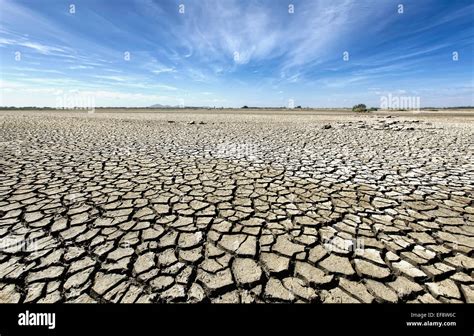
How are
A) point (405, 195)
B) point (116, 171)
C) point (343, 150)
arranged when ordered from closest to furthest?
point (405, 195)
point (116, 171)
point (343, 150)

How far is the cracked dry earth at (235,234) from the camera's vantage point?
1.65 metres

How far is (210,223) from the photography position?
2.55 metres

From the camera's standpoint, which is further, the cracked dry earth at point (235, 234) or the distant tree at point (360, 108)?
the distant tree at point (360, 108)

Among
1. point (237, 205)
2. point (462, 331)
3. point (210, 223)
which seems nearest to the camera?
point (462, 331)

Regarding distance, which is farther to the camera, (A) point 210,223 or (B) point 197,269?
(A) point 210,223

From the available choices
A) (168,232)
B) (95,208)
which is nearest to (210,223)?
(168,232)

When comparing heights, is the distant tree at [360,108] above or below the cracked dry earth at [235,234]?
above

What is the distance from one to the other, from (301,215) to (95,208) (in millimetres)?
2566

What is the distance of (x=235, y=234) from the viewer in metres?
2.35

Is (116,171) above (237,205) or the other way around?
above

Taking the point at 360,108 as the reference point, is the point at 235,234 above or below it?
below

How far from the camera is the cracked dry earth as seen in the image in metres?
1.65

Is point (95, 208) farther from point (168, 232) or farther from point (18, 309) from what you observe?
point (18, 309)

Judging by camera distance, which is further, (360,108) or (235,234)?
(360,108)
